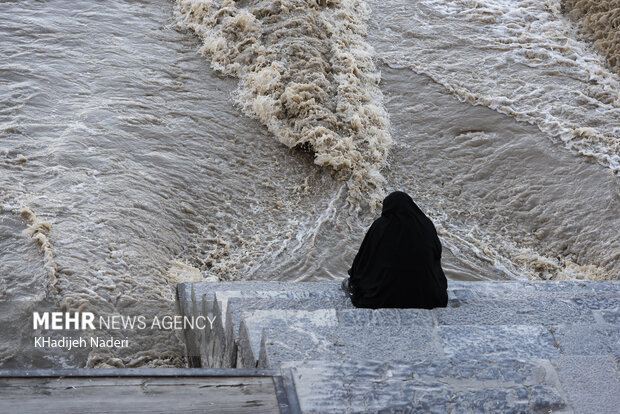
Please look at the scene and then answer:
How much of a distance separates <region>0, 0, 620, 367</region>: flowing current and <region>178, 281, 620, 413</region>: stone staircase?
1409mm

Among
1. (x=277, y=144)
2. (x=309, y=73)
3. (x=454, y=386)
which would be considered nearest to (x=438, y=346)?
(x=454, y=386)

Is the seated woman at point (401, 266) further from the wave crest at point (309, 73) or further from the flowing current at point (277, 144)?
the wave crest at point (309, 73)

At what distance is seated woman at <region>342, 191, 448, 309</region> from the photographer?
4.18m

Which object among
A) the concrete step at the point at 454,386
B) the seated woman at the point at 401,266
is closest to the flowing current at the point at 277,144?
the seated woman at the point at 401,266

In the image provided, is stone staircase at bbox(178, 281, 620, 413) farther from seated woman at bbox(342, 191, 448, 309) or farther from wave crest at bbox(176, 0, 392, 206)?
wave crest at bbox(176, 0, 392, 206)

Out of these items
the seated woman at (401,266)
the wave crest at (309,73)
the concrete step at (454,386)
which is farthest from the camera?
the wave crest at (309,73)

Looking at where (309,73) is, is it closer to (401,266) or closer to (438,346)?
(401,266)

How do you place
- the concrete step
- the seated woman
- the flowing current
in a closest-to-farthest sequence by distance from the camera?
the concrete step
the seated woman
the flowing current

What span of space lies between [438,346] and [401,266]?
1.08 m

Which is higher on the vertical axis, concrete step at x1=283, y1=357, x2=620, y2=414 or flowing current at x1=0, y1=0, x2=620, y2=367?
concrete step at x1=283, y1=357, x2=620, y2=414

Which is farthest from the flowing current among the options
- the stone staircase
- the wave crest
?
the stone staircase

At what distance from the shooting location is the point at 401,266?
4.24m

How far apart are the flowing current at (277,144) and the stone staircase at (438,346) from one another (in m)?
1.41

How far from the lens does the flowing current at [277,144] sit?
6.05 meters
